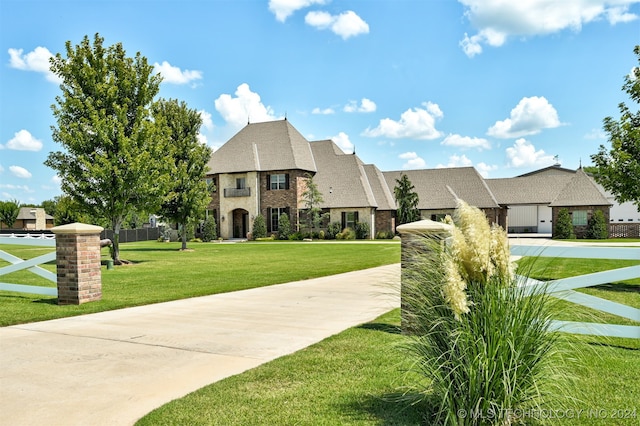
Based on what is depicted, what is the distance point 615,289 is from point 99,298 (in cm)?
1241

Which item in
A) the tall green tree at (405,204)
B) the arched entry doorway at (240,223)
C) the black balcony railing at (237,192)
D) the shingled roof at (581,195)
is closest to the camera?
the tall green tree at (405,204)

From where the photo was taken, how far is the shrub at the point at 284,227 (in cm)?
4198

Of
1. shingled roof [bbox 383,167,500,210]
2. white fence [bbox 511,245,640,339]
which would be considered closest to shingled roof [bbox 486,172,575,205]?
shingled roof [bbox 383,167,500,210]

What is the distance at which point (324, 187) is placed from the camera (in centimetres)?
4438

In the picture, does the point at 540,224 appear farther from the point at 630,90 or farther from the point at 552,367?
the point at 552,367

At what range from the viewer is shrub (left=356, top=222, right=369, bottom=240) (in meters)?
41.7

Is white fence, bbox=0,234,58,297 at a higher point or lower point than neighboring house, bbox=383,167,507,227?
lower

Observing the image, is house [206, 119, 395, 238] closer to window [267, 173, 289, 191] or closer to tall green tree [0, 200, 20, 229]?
window [267, 173, 289, 191]

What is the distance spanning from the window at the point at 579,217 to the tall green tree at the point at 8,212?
7669 cm

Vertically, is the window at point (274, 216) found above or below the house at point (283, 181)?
below

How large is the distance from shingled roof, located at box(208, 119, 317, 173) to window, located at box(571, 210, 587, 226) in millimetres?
23628

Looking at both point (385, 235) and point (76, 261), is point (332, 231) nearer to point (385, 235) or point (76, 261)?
point (385, 235)

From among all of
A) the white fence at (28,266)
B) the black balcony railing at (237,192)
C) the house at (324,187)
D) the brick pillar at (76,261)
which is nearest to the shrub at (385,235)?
the house at (324,187)

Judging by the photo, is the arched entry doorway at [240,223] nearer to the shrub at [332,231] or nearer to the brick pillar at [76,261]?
the shrub at [332,231]
